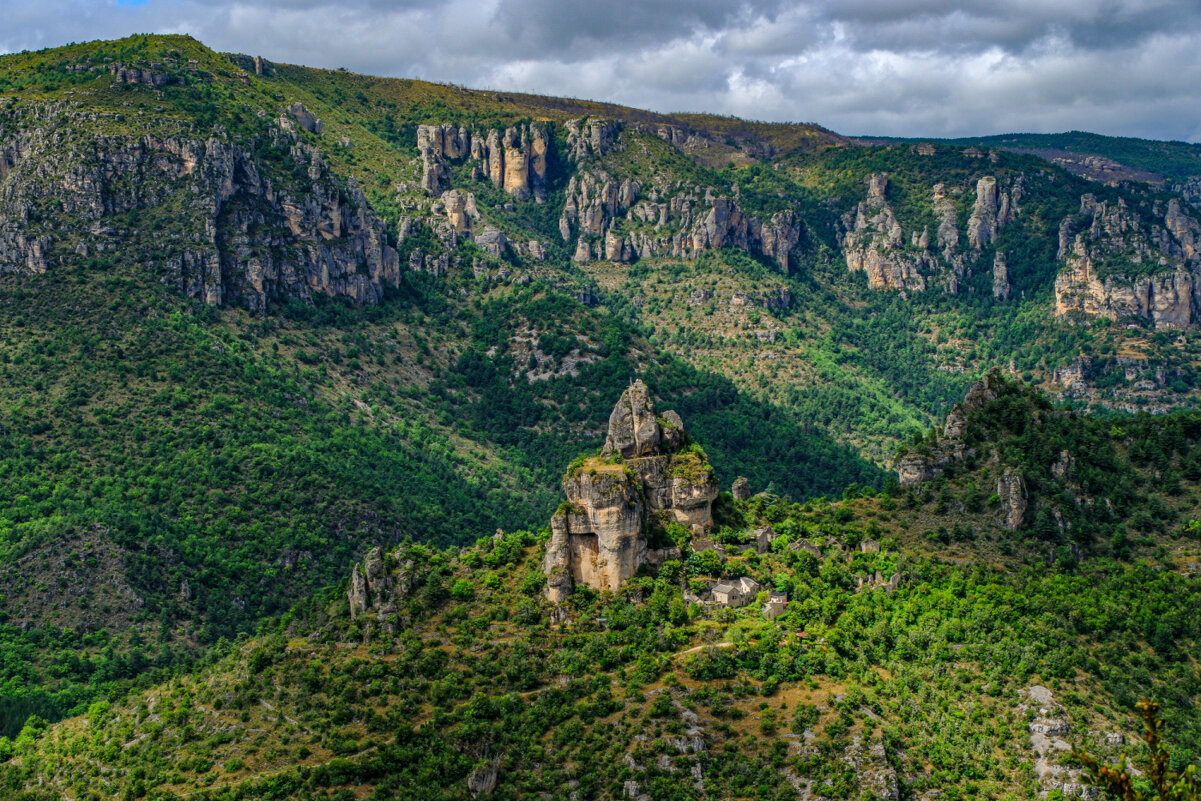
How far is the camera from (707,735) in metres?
67.4

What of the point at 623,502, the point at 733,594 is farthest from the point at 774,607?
the point at 623,502

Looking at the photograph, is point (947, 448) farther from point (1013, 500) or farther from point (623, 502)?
point (623, 502)

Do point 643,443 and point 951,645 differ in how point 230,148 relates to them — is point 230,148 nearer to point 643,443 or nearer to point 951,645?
point 643,443

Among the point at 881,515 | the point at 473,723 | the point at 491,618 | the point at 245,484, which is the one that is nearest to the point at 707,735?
the point at 473,723

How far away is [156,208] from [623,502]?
118487 millimetres

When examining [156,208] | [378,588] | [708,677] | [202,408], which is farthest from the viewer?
[156,208]

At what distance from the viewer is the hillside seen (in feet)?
216

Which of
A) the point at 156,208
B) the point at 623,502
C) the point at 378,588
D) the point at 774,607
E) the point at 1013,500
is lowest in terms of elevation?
the point at 774,607

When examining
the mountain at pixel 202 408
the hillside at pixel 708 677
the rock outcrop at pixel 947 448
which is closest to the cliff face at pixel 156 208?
the mountain at pixel 202 408

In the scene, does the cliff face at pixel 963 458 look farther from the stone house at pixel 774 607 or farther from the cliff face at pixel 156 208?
the cliff face at pixel 156 208

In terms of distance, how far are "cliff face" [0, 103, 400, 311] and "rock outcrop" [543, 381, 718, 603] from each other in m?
98.4

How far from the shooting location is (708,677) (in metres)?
73.5

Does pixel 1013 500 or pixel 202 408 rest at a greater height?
pixel 1013 500

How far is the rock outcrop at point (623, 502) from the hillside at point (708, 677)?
1.20 meters
